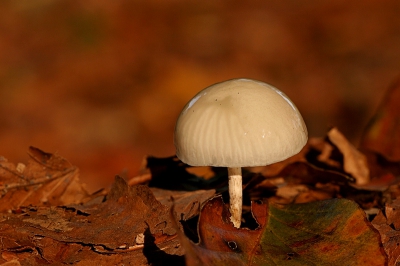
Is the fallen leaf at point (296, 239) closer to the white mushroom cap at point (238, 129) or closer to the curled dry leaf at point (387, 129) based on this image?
the white mushroom cap at point (238, 129)

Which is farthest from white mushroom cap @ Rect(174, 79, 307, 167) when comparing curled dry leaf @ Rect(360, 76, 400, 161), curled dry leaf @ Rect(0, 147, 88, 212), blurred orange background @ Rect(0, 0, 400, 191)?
blurred orange background @ Rect(0, 0, 400, 191)

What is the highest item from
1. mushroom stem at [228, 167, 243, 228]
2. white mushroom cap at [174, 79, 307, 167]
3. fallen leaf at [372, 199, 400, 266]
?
white mushroom cap at [174, 79, 307, 167]

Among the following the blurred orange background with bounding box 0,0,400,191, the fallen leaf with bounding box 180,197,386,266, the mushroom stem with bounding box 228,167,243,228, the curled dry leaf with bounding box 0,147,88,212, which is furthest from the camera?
the blurred orange background with bounding box 0,0,400,191

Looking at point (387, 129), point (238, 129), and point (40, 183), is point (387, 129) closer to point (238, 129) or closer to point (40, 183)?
point (238, 129)

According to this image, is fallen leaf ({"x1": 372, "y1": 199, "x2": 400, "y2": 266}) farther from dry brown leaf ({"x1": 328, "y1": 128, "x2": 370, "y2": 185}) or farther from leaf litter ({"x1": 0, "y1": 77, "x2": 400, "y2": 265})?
dry brown leaf ({"x1": 328, "y1": 128, "x2": 370, "y2": 185})

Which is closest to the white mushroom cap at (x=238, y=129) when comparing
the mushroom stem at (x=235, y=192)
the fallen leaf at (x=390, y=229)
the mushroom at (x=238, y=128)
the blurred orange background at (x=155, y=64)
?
the mushroom at (x=238, y=128)

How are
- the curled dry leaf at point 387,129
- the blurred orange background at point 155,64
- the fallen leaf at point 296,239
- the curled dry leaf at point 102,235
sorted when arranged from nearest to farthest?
the fallen leaf at point 296,239
the curled dry leaf at point 102,235
the curled dry leaf at point 387,129
the blurred orange background at point 155,64
